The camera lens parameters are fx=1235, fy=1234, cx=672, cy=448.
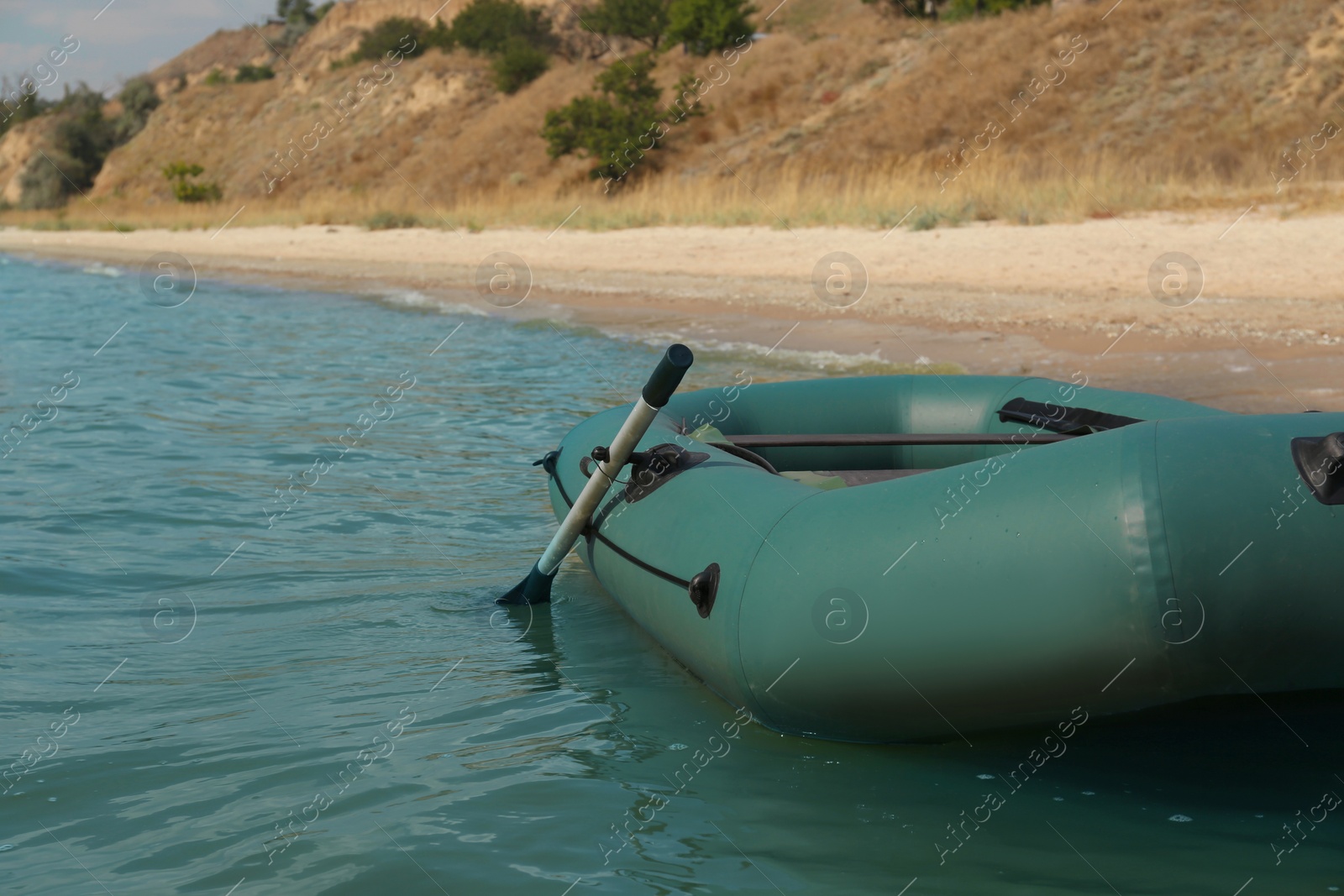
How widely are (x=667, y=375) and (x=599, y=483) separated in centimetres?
57

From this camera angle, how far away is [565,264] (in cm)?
1692

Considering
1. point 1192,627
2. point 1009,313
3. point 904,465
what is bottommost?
point 1009,313

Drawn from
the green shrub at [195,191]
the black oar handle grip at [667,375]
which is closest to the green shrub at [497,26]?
Answer: the green shrub at [195,191]

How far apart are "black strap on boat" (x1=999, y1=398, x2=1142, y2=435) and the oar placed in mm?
1395

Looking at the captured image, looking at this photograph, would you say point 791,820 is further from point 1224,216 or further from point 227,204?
point 227,204

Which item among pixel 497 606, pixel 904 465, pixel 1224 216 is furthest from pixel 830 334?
pixel 497 606

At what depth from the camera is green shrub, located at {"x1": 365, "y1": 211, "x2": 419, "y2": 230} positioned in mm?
23281

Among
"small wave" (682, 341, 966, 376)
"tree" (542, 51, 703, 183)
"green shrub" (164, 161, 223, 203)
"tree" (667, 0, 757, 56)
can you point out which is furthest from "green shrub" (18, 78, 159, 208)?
"small wave" (682, 341, 966, 376)

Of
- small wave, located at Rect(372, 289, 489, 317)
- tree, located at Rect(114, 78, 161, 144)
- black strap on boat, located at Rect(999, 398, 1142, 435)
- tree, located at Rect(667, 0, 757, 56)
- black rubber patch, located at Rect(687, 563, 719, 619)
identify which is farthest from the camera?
tree, located at Rect(114, 78, 161, 144)

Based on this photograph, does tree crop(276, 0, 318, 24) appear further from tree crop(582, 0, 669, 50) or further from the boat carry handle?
the boat carry handle

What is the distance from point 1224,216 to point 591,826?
36.8 ft

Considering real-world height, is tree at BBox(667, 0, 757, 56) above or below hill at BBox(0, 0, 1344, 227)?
above

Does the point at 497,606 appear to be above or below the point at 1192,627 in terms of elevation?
below

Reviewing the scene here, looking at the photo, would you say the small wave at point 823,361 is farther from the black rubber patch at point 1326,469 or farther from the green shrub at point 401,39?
the green shrub at point 401,39
